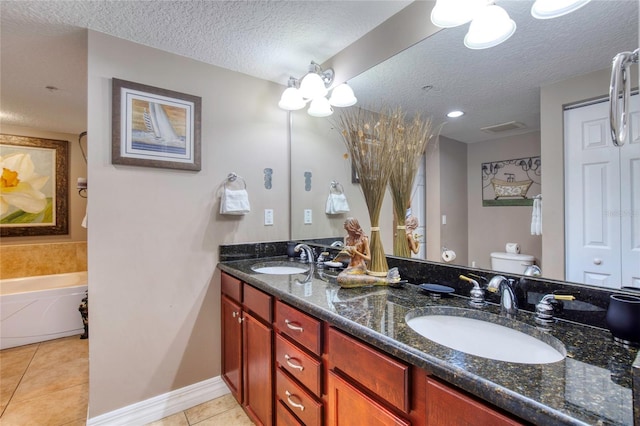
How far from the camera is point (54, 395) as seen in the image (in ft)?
6.68

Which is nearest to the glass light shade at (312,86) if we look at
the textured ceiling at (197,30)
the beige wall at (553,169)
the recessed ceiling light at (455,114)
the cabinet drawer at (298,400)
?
the textured ceiling at (197,30)

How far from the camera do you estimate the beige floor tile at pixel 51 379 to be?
6.80 feet

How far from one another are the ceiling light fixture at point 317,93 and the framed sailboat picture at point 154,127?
0.64m

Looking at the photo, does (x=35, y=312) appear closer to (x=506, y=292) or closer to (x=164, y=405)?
(x=164, y=405)

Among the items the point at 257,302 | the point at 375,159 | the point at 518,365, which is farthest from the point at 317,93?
the point at 518,365

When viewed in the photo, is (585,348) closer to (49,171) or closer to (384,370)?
(384,370)

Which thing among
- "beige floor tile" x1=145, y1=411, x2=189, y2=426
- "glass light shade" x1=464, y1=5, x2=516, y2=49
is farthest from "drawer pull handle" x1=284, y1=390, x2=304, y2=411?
"glass light shade" x1=464, y1=5, x2=516, y2=49

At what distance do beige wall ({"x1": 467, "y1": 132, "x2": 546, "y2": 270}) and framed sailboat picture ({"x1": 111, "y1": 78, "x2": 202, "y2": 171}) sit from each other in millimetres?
1645

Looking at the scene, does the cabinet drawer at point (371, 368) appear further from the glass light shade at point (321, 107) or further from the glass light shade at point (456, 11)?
the glass light shade at point (321, 107)

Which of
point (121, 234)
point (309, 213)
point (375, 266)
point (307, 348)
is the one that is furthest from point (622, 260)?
point (121, 234)

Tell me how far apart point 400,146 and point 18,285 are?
4.19 meters

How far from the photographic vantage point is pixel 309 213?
2287 mm

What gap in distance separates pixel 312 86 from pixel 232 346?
5.76 ft

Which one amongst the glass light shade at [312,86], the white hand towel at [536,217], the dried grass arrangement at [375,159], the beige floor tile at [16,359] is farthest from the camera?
the beige floor tile at [16,359]
